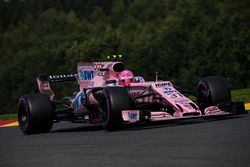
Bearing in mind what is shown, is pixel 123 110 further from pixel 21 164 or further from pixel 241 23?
pixel 241 23

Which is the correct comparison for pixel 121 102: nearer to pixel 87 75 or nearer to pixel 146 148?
pixel 87 75

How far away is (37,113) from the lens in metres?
13.4

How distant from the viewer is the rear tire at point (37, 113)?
13359mm

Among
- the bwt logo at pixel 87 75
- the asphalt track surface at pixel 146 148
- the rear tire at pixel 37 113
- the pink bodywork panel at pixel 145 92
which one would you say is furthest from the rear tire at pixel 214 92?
the rear tire at pixel 37 113

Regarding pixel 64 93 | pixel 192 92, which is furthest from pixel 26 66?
pixel 192 92

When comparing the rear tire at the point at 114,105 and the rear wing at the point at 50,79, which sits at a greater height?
the rear wing at the point at 50,79


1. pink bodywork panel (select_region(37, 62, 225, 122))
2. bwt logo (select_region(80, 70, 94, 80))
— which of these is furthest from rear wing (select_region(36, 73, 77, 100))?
bwt logo (select_region(80, 70, 94, 80))

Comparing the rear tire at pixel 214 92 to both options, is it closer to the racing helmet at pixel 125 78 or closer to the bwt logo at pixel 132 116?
the racing helmet at pixel 125 78

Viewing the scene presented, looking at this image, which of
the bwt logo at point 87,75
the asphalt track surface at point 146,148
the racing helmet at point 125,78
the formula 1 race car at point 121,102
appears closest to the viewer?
the asphalt track surface at point 146,148

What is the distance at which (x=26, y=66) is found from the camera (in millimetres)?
63312

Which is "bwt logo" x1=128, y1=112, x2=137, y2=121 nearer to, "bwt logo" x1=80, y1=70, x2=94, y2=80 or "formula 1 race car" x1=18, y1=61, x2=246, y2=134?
"formula 1 race car" x1=18, y1=61, x2=246, y2=134

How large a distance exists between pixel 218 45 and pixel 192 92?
44503 millimetres

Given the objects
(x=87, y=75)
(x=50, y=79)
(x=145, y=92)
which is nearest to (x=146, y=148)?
(x=145, y=92)

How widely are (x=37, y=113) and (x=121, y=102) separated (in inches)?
91.6
